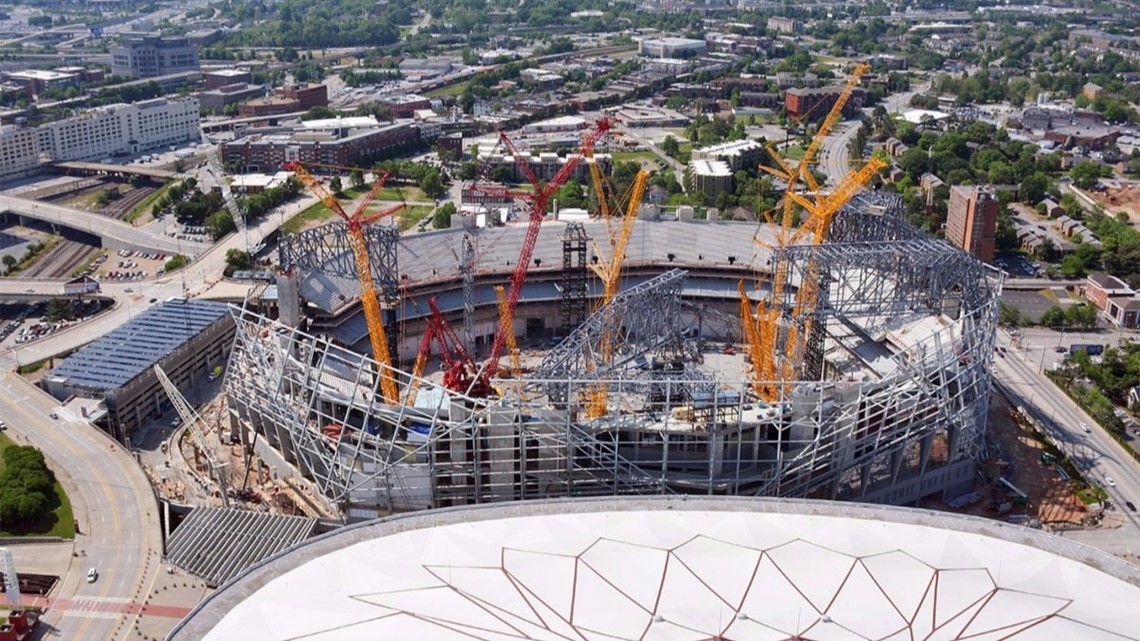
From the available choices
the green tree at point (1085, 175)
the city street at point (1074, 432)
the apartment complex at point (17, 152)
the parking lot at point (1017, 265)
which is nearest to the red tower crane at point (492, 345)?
the city street at point (1074, 432)

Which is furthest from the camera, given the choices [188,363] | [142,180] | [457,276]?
[142,180]

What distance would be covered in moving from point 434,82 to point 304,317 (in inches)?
5038

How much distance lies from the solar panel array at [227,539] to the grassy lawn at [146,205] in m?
73.7

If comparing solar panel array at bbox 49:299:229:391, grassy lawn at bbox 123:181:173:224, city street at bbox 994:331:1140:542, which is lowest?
city street at bbox 994:331:1140:542

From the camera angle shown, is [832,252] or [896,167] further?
[896,167]

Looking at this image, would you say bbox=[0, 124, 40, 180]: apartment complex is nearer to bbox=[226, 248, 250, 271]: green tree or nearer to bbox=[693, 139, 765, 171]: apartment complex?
bbox=[226, 248, 250, 271]: green tree

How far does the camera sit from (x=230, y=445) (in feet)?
196

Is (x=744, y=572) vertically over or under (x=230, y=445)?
over

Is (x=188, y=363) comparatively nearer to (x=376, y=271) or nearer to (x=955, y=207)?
(x=376, y=271)

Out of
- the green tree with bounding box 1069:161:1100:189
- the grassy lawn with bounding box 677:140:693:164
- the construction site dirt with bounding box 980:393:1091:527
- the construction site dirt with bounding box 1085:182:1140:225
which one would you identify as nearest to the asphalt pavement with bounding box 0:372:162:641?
the construction site dirt with bounding box 980:393:1091:527

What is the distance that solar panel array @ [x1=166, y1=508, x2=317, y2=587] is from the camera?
46156 millimetres

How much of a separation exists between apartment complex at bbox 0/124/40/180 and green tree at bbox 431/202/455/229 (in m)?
60.4

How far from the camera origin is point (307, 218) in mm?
109375

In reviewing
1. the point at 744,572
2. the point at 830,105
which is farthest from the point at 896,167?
the point at 744,572
